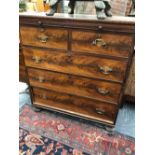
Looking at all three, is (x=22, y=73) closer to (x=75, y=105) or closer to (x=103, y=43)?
(x=75, y=105)

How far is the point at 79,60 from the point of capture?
1.31 m

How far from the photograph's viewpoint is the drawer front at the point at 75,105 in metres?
1.48

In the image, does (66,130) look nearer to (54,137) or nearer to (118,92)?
(54,137)

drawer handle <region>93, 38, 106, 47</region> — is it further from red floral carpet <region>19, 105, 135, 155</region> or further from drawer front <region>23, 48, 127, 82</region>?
red floral carpet <region>19, 105, 135, 155</region>

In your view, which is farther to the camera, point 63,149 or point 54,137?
point 54,137

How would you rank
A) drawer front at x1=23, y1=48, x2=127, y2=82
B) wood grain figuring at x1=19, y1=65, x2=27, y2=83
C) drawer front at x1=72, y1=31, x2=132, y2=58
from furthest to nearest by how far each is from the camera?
wood grain figuring at x1=19, y1=65, x2=27, y2=83, drawer front at x1=23, y1=48, x2=127, y2=82, drawer front at x1=72, y1=31, x2=132, y2=58

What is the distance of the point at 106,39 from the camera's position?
1.15 meters

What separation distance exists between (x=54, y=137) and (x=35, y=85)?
1.82ft

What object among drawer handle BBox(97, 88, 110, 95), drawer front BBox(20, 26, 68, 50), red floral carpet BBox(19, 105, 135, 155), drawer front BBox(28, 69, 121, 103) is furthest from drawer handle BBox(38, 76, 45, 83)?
drawer handle BBox(97, 88, 110, 95)

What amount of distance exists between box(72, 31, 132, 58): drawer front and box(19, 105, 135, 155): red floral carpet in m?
0.84

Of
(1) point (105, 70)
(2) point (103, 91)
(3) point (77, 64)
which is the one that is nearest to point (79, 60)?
(3) point (77, 64)

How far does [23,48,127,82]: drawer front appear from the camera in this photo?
4.08 ft

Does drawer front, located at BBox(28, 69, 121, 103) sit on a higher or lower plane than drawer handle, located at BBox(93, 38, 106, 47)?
lower
